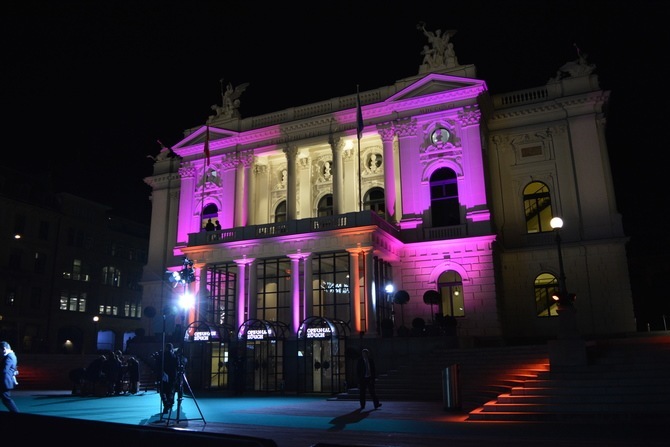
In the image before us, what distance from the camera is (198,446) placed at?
18.6 ft

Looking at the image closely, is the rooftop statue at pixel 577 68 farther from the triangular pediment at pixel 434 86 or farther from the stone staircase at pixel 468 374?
the stone staircase at pixel 468 374

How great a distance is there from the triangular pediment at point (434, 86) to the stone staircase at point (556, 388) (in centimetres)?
1967

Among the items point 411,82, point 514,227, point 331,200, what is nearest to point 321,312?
point 331,200

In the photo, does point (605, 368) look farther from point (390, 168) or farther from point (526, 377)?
point (390, 168)

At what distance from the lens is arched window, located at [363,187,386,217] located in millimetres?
40438

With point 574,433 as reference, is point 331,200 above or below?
above

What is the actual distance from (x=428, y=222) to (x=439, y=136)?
6360 millimetres

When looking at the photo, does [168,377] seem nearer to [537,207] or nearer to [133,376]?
[133,376]

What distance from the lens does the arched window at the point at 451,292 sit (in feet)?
115

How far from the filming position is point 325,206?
42.6 metres

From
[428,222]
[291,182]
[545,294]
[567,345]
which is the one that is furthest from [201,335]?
[545,294]

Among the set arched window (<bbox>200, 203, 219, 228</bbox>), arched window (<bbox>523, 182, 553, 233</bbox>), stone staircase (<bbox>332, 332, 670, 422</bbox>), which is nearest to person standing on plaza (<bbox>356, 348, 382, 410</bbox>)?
stone staircase (<bbox>332, 332, 670, 422</bbox>)

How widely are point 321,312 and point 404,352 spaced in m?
10.7

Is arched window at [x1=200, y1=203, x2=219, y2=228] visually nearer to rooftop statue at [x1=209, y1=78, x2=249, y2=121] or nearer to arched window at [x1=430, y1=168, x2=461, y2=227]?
rooftop statue at [x1=209, y1=78, x2=249, y2=121]
